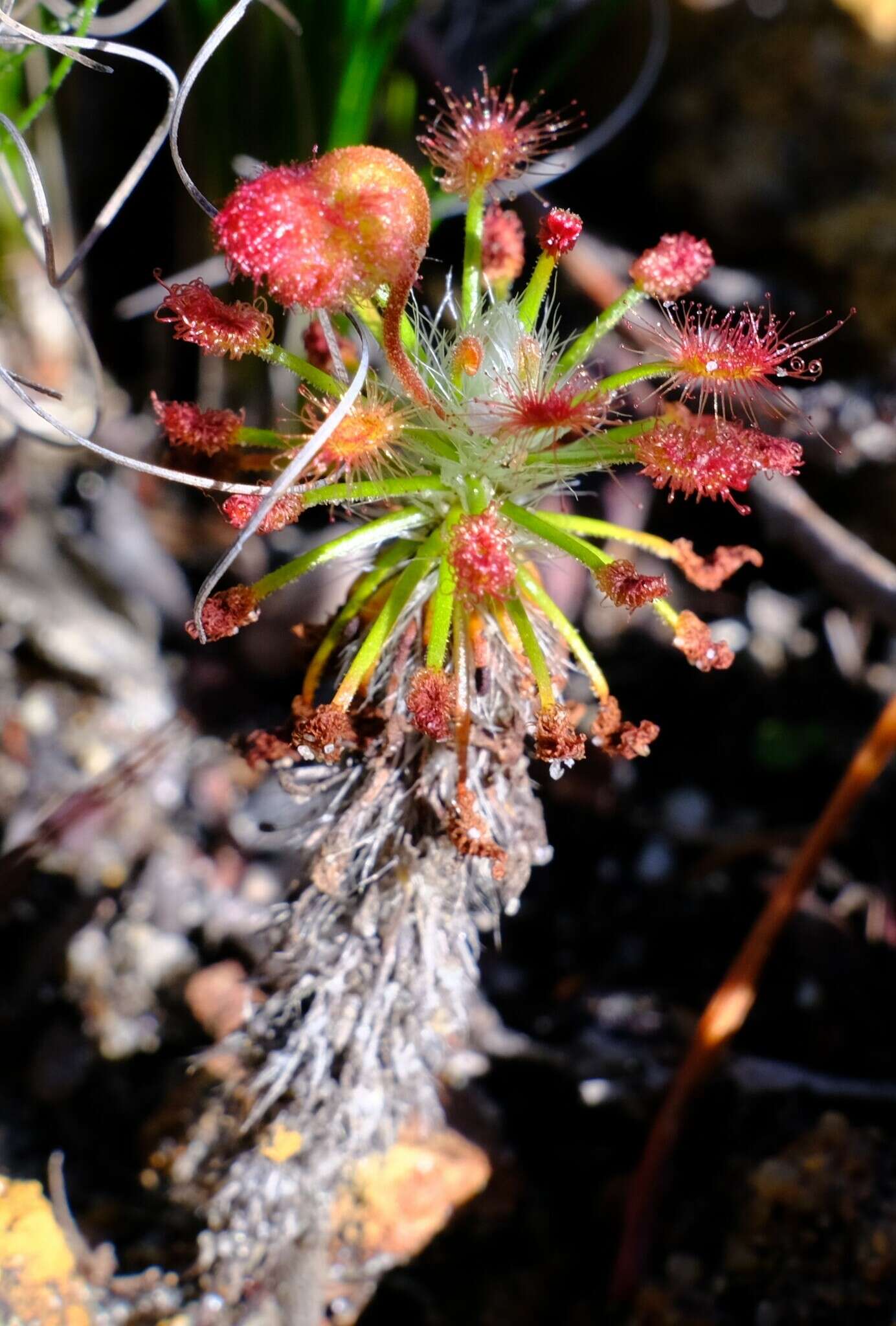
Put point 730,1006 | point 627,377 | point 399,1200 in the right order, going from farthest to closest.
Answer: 1. point 730,1006
2. point 399,1200
3. point 627,377

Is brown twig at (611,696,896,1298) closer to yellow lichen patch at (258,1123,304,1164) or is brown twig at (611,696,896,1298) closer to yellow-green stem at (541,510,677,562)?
yellow lichen patch at (258,1123,304,1164)

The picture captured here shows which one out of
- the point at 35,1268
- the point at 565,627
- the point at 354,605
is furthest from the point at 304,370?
the point at 35,1268

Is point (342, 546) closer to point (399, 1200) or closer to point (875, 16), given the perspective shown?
point (399, 1200)

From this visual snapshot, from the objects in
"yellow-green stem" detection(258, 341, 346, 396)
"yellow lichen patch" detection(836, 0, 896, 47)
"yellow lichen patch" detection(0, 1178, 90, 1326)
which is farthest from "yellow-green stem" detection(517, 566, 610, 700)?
"yellow lichen patch" detection(836, 0, 896, 47)

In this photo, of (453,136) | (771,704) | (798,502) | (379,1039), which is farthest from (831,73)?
(379,1039)

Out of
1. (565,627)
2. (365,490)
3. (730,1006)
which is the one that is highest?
(365,490)

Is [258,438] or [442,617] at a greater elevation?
[258,438]

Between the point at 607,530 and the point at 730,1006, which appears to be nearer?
the point at 607,530

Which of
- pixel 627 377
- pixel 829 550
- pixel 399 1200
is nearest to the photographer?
pixel 627 377
